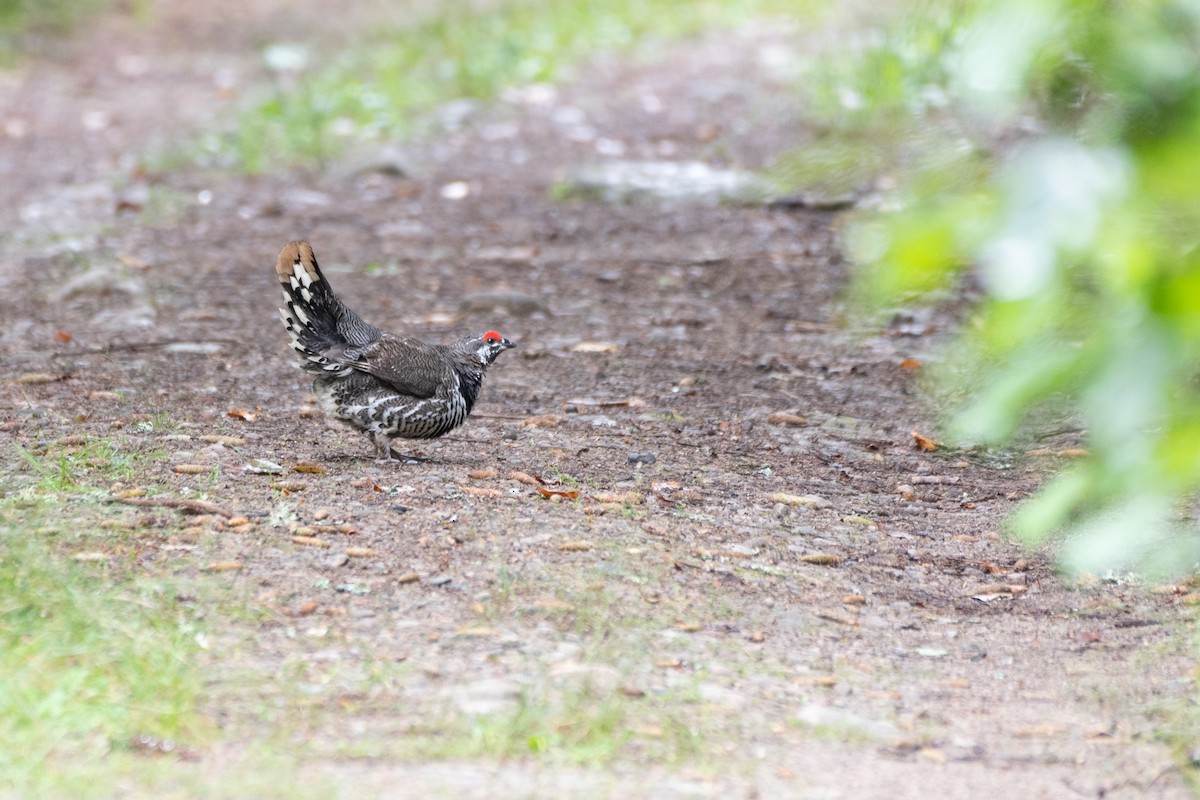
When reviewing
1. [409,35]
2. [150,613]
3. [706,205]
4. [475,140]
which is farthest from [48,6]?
[150,613]

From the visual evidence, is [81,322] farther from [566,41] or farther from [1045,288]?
[566,41]

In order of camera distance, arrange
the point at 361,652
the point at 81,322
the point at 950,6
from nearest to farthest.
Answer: the point at 950,6 → the point at 361,652 → the point at 81,322

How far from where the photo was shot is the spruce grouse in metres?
5.61

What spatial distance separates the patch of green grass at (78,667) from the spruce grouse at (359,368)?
62.5 inches

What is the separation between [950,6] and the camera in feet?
7.30

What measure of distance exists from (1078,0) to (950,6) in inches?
28.3

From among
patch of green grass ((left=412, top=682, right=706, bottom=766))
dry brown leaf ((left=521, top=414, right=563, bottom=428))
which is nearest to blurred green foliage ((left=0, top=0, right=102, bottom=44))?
dry brown leaf ((left=521, top=414, right=563, bottom=428))

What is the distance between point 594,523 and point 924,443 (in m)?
2.11

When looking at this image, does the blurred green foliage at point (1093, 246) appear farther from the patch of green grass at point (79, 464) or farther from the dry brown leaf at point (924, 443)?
the dry brown leaf at point (924, 443)

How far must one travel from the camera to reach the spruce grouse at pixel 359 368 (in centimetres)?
561

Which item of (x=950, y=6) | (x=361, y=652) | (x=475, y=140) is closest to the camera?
(x=950, y=6)

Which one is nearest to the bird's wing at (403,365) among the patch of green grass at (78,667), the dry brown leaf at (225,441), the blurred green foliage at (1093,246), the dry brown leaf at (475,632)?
the dry brown leaf at (225,441)

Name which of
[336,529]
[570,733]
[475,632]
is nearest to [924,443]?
[336,529]

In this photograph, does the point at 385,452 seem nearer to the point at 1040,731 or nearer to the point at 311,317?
the point at 311,317
